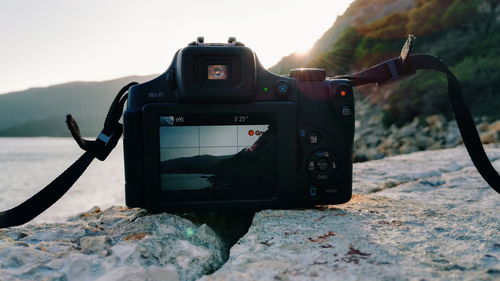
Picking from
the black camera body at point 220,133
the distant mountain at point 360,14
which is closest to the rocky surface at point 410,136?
the black camera body at point 220,133

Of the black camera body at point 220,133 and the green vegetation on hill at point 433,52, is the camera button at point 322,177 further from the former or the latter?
the green vegetation on hill at point 433,52

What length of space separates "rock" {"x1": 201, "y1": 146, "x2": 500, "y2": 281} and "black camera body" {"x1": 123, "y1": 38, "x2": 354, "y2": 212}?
0.18 meters

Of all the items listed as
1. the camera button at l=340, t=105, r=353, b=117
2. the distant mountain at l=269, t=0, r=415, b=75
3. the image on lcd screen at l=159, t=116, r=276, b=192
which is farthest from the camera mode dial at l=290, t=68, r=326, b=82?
the distant mountain at l=269, t=0, r=415, b=75

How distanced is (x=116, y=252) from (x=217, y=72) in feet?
2.87

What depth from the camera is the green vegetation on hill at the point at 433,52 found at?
12977mm

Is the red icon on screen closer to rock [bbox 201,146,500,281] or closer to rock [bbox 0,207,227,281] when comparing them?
rock [bbox 201,146,500,281]

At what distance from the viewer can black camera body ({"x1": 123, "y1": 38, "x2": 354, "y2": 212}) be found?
1736 mm

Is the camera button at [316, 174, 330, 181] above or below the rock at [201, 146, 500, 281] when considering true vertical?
above

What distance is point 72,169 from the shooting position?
190cm

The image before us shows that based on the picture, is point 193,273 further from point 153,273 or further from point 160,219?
point 160,219

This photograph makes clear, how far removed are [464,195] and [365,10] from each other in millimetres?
30711

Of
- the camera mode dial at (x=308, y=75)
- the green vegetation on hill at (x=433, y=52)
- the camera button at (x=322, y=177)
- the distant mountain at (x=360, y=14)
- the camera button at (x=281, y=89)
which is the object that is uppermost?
the distant mountain at (x=360, y=14)

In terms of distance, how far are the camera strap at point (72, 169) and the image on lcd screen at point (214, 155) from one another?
14.7 inches

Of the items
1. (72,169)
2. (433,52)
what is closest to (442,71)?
(72,169)
